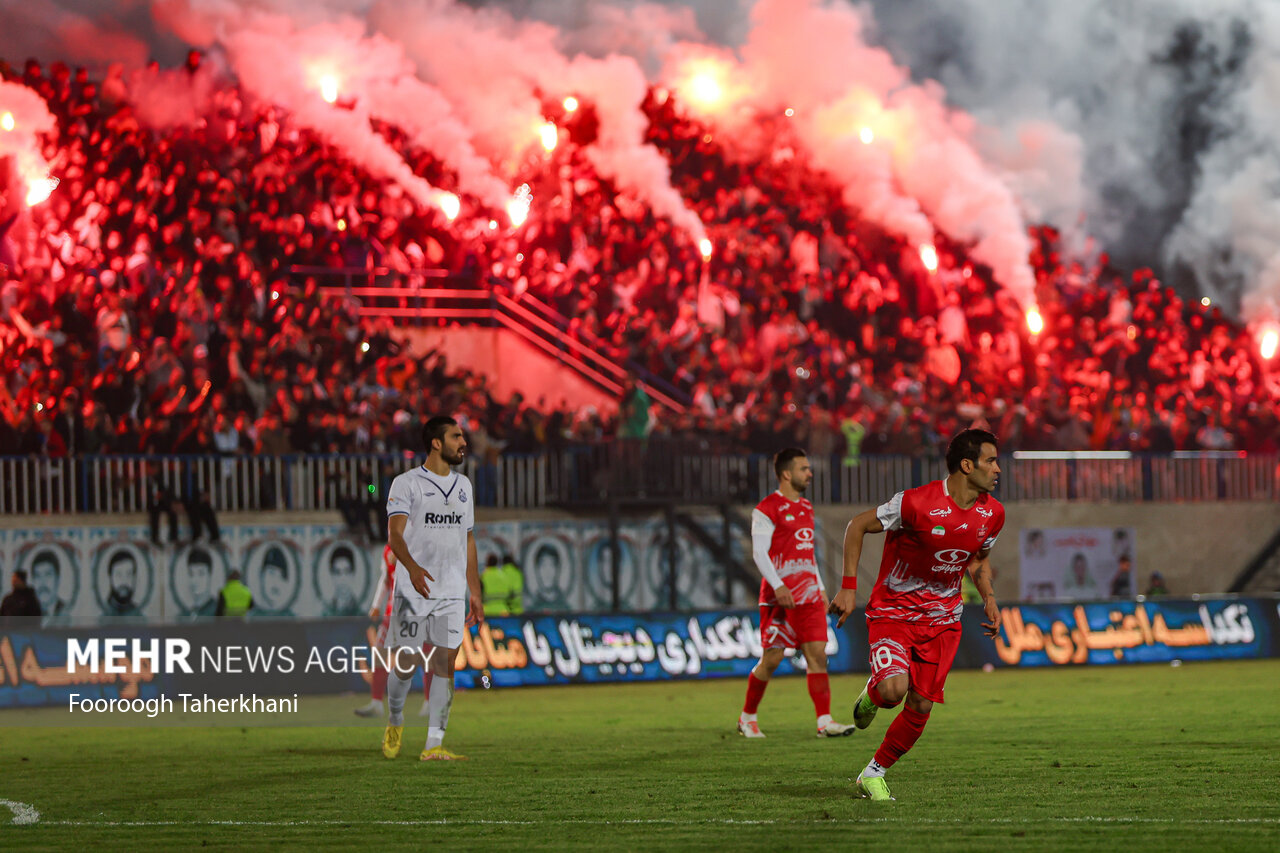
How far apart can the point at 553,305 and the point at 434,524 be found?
1920 cm

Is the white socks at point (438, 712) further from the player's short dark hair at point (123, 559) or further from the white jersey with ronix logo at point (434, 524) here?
the player's short dark hair at point (123, 559)

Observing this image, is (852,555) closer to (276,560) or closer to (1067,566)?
(276,560)

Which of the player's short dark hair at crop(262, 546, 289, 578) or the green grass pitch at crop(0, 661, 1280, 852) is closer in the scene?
the green grass pitch at crop(0, 661, 1280, 852)

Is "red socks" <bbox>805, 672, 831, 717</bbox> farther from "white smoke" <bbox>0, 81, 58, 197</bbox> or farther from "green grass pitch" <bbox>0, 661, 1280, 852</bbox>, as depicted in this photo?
"white smoke" <bbox>0, 81, 58, 197</bbox>

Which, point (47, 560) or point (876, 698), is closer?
point (876, 698)

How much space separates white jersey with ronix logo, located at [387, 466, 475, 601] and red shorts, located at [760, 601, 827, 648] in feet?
10.2

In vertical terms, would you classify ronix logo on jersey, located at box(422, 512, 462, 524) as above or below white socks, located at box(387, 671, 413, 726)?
above

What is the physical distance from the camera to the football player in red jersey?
44.6 feet

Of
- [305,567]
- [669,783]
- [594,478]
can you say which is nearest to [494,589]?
[305,567]

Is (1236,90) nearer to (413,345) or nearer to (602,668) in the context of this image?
(413,345)

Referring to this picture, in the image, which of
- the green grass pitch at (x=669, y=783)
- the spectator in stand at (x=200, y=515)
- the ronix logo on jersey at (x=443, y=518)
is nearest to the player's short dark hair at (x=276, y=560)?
the spectator in stand at (x=200, y=515)

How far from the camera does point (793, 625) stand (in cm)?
1384

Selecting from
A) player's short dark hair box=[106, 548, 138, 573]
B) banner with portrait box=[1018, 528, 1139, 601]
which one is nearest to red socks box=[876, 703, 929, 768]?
player's short dark hair box=[106, 548, 138, 573]

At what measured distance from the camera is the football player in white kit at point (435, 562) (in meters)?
11.6
